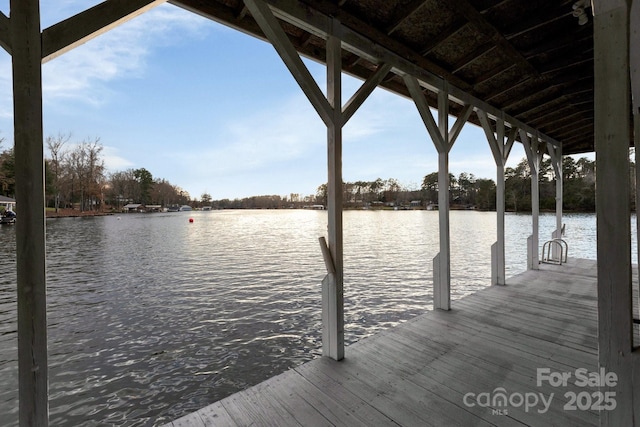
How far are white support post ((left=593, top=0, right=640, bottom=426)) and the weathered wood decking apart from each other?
2.62 feet

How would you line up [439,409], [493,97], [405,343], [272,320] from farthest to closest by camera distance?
[272,320]
[493,97]
[405,343]
[439,409]

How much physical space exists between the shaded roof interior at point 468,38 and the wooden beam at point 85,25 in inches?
24.2

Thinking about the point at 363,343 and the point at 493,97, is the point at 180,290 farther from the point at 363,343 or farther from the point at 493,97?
the point at 493,97

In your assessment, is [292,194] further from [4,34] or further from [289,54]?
[4,34]

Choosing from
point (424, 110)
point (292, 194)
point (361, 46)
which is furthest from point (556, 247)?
point (292, 194)

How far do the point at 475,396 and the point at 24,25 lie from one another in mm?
3175

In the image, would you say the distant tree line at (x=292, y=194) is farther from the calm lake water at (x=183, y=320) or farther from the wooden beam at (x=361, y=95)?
the wooden beam at (x=361, y=95)

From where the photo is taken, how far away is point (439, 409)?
73.7 inches

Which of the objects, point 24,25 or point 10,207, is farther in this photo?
point 10,207

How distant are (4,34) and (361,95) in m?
2.25

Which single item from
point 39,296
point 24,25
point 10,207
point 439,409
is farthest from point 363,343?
point 10,207

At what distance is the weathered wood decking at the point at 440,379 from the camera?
1806 mm

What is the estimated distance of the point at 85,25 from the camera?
4.43ft

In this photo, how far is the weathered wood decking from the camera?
5.92 ft
